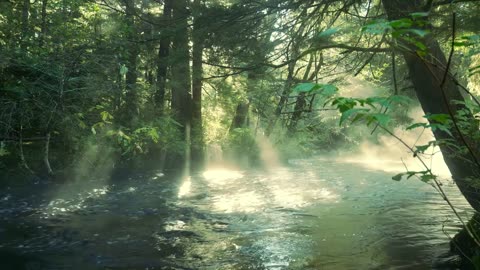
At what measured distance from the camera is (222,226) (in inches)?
318

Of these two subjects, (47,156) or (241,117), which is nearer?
(47,156)

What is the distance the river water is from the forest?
0.16 feet

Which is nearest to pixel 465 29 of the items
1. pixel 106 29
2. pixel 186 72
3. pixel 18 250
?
pixel 18 250

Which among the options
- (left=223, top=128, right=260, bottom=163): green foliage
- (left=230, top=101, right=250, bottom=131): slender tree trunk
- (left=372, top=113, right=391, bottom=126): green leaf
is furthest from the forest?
(left=230, top=101, right=250, bottom=131): slender tree trunk

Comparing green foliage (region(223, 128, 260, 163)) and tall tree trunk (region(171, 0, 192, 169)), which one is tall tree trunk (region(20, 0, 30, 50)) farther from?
green foliage (region(223, 128, 260, 163))

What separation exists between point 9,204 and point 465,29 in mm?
Result: 9265

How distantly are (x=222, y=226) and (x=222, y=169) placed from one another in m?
11.1

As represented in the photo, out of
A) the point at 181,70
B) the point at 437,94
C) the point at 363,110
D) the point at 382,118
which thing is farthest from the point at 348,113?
the point at 181,70

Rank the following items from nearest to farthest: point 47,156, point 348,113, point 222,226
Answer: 1. point 348,113
2. point 222,226
3. point 47,156

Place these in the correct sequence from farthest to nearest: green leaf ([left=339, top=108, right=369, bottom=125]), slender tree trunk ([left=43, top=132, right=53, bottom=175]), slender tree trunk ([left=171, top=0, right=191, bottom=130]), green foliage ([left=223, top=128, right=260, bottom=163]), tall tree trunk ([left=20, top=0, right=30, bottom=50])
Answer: green foliage ([left=223, top=128, right=260, bottom=163]), tall tree trunk ([left=20, top=0, right=30, bottom=50]), slender tree trunk ([left=43, top=132, right=53, bottom=175]), slender tree trunk ([left=171, top=0, right=191, bottom=130]), green leaf ([left=339, top=108, right=369, bottom=125])

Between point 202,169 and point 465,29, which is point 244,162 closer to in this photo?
point 202,169

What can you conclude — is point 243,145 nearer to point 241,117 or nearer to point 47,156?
point 241,117

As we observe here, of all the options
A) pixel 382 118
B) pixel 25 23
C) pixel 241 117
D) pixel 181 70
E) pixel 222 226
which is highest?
pixel 25 23

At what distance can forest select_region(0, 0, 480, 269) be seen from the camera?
17.6 ft
